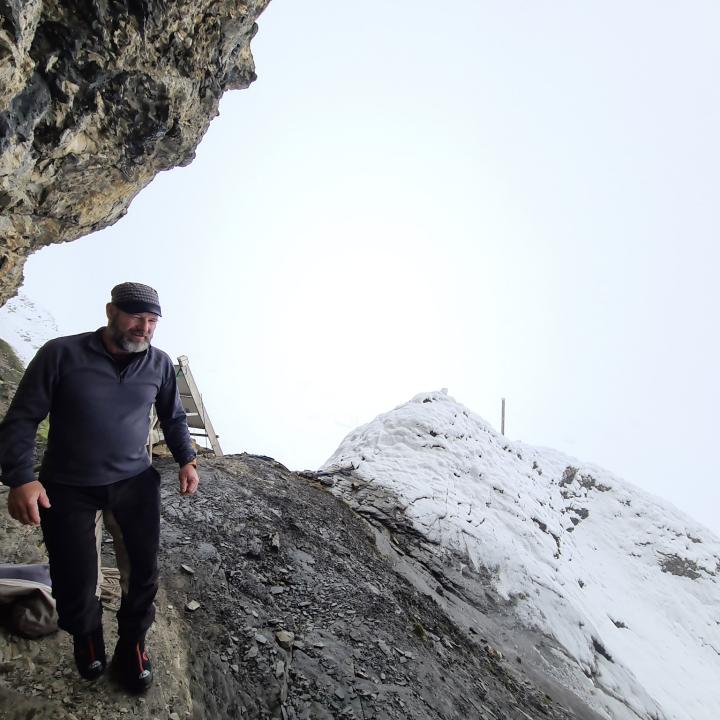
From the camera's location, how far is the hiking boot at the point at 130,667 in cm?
282

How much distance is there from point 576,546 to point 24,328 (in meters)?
20.8

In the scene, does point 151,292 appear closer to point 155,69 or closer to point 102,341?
point 102,341

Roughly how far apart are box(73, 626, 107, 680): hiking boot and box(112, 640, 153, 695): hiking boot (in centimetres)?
10

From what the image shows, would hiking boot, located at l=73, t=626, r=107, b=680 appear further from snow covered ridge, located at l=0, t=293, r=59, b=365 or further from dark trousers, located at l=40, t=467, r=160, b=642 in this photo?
snow covered ridge, located at l=0, t=293, r=59, b=365

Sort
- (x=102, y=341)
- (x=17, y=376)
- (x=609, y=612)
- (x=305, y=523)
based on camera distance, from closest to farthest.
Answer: (x=102, y=341) → (x=305, y=523) → (x=609, y=612) → (x=17, y=376)

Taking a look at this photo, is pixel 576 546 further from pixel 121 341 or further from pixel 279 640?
pixel 121 341

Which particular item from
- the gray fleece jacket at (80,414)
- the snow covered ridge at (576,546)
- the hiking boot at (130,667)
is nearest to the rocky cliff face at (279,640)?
the hiking boot at (130,667)

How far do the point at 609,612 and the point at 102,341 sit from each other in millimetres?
10921

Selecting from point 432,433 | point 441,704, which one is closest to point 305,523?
point 441,704

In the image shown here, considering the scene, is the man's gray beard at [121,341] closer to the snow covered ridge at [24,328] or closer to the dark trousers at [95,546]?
the dark trousers at [95,546]

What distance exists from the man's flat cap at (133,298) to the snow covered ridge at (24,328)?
12.7 m

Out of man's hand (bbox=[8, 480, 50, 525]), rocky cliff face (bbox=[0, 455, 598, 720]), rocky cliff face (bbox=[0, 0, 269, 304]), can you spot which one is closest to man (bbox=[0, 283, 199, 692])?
man's hand (bbox=[8, 480, 50, 525])

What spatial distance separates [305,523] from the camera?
21.4ft

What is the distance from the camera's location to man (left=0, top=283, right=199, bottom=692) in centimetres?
243
